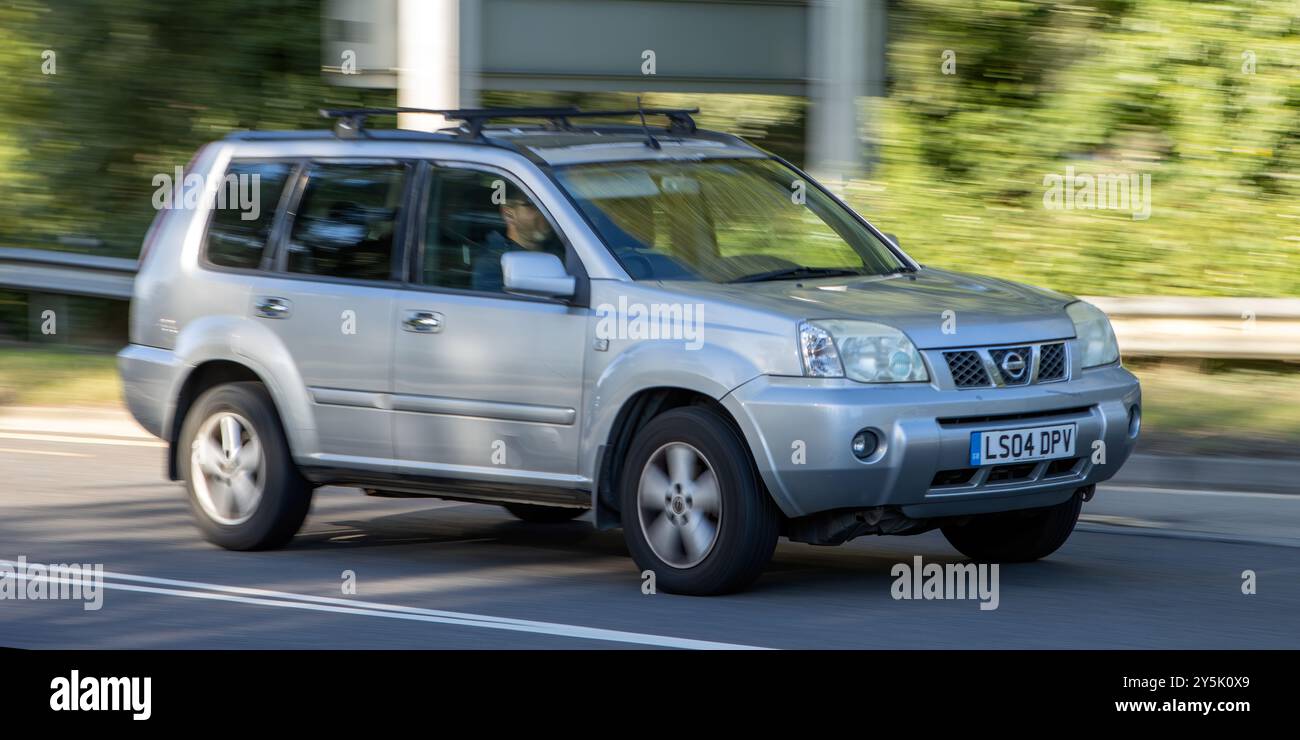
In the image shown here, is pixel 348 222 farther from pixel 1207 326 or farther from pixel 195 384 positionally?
pixel 1207 326

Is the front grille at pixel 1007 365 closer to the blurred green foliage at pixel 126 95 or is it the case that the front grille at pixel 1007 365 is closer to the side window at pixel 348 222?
the side window at pixel 348 222

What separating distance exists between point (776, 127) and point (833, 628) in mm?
13243

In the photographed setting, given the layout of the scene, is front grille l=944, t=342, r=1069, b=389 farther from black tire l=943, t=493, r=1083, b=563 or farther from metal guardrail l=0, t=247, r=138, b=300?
metal guardrail l=0, t=247, r=138, b=300

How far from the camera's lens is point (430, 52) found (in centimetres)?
1369

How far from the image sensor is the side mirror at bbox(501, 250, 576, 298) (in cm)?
715

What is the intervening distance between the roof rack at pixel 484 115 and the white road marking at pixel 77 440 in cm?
479

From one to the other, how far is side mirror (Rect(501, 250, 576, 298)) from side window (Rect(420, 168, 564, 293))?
7.8 inches

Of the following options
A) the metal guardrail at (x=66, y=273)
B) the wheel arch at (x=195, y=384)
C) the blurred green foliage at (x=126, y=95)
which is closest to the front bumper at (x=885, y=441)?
the wheel arch at (x=195, y=384)

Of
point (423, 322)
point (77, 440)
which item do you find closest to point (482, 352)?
point (423, 322)

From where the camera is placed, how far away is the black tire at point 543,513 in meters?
9.19

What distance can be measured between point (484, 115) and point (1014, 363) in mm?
2486

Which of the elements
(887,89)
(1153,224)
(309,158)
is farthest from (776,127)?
(309,158)

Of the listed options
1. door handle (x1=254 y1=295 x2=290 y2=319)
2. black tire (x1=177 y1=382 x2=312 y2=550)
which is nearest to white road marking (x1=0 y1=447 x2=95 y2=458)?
black tire (x1=177 y1=382 x2=312 y2=550)
